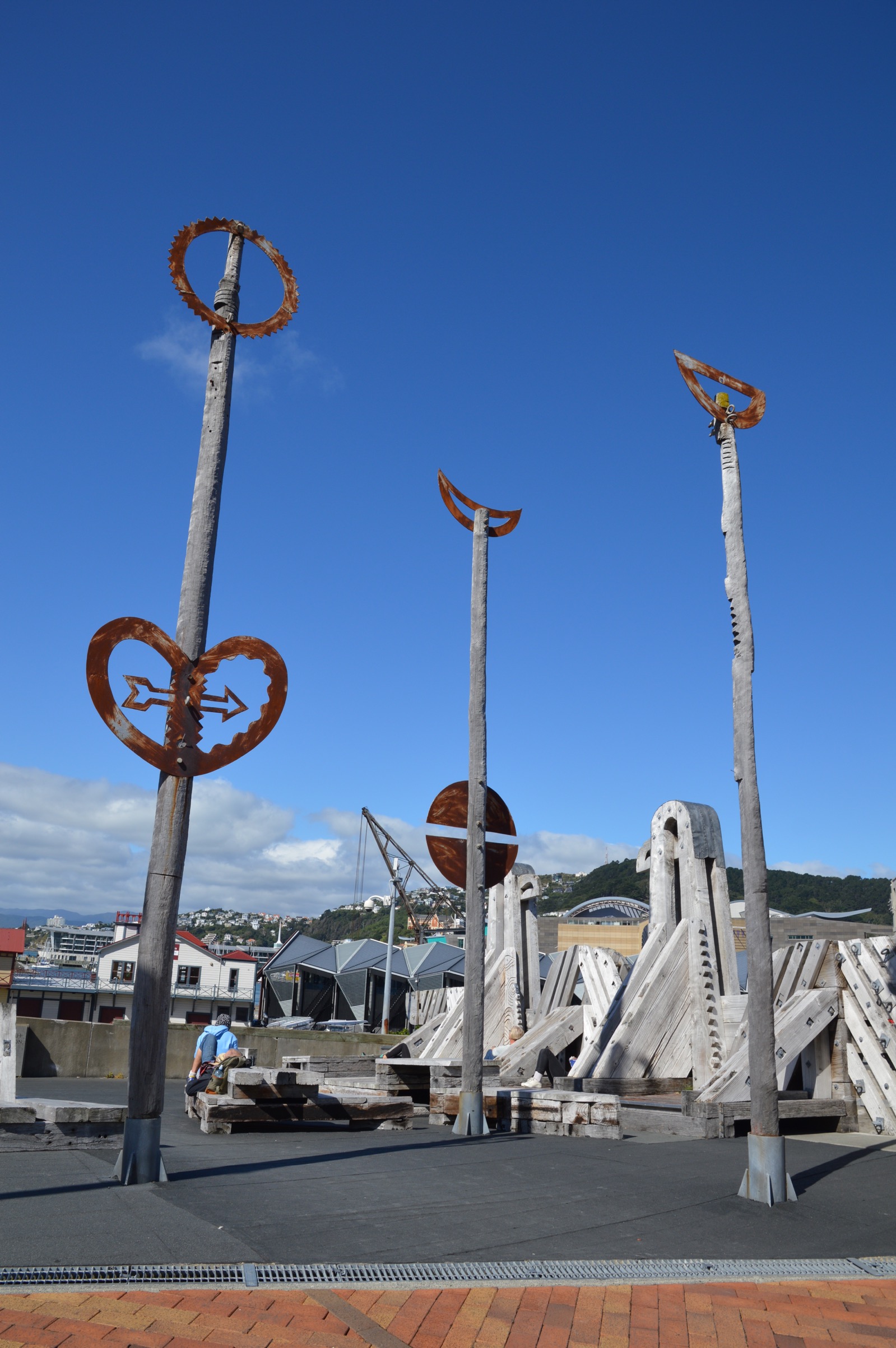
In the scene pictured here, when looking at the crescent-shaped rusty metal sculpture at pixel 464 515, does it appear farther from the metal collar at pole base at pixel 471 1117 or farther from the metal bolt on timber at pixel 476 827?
the metal collar at pole base at pixel 471 1117

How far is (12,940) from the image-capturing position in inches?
902

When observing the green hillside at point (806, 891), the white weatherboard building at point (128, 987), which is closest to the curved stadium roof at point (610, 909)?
the green hillside at point (806, 891)

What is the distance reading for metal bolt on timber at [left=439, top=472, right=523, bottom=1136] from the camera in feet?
31.0

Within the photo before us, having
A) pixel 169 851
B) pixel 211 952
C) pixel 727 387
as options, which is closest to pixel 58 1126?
pixel 169 851

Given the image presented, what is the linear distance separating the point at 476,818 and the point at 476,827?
0.31ft

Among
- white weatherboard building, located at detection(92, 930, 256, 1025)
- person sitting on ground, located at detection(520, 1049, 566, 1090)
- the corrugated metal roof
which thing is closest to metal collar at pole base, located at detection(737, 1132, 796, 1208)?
person sitting on ground, located at detection(520, 1049, 566, 1090)

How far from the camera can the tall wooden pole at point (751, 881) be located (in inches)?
248

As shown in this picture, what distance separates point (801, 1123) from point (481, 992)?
352 centimetres

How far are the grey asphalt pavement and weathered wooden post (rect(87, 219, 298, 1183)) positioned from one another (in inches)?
22.8

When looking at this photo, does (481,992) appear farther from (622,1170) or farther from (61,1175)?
(61,1175)

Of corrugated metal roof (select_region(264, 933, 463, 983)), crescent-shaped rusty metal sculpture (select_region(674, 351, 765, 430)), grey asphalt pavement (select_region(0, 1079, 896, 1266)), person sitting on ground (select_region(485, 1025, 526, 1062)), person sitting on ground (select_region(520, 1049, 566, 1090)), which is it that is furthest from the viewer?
corrugated metal roof (select_region(264, 933, 463, 983))

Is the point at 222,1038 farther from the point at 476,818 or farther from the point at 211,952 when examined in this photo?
the point at 211,952

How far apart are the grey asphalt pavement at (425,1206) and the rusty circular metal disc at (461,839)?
10.6ft

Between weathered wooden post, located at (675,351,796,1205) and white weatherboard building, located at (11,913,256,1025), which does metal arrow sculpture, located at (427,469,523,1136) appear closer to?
weathered wooden post, located at (675,351,796,1205)
